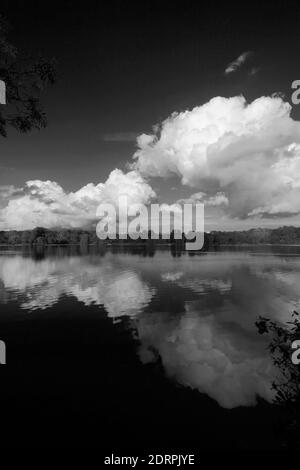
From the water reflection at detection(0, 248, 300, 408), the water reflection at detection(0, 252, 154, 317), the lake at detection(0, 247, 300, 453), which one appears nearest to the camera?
the lake at detection(0, 247, 300, 453)

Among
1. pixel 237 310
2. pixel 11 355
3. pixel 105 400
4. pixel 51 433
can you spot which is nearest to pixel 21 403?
pixel 51 433

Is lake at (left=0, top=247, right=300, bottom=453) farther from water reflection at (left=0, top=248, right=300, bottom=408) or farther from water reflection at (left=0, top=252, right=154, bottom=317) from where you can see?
water reflection at (left=0, top=252, right=154, bottom=317)

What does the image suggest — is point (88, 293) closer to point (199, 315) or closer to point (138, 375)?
point (199, 315)

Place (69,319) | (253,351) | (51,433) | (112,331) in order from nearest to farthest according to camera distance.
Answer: (51,433), (253,351), (112,331), (69,319)

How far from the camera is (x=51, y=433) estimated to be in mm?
10672

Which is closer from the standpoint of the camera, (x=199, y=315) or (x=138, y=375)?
(x=138, y=375)

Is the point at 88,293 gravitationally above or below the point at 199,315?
above

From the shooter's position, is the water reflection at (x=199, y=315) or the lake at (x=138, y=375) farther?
the water reflection at (x=199, y=315)

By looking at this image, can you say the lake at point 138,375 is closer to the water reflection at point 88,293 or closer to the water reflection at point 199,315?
the water reflection at point 199,315

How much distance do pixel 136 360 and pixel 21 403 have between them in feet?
22.6

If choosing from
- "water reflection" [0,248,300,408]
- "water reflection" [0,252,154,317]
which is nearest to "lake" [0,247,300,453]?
"water reflection" [0,248,300,408]

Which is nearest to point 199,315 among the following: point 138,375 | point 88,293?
point 138,375

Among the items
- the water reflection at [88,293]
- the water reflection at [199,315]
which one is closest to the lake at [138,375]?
the water reflection at [199,315]
